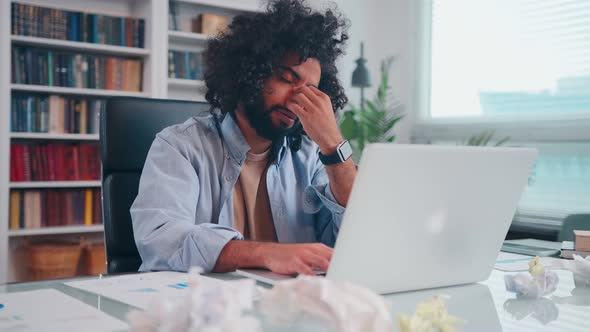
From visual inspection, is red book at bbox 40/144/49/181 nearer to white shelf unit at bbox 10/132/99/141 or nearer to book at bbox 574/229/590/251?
white shelf unit at bbox 10/132/99/141

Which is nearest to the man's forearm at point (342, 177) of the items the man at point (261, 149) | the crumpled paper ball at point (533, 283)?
the man at point (261, 149)

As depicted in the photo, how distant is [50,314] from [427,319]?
0.51 m

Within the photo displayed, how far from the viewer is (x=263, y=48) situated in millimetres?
1611

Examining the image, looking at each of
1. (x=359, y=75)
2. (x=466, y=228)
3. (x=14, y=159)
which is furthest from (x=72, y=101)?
(x=466, y=228)

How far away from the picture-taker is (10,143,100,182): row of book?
10.6 feet

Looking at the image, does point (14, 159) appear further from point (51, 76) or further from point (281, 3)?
point (281, 3)

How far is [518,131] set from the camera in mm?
3416

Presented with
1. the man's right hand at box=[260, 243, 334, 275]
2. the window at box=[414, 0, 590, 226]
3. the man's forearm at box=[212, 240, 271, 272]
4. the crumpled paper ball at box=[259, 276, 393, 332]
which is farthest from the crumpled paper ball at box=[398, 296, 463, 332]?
the window at box=[414, 0, 590, 226]

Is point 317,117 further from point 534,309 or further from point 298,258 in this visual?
point 534,309

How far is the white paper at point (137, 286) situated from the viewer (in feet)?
2.89

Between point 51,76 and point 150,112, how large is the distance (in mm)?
1963

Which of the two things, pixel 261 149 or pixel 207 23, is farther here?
pixel 207 23

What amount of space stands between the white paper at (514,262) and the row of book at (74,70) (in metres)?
2.60

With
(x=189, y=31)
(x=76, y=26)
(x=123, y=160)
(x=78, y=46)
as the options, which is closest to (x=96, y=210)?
(x=78, y=46)
